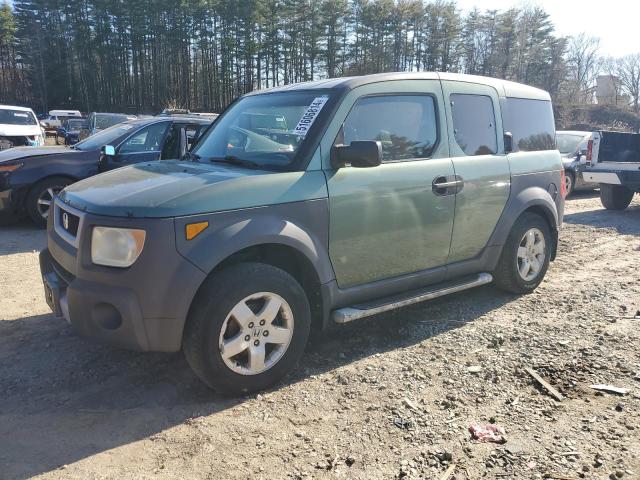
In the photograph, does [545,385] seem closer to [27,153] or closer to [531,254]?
[531,254]

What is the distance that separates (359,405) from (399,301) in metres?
1.00

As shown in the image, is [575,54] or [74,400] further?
[575,54]

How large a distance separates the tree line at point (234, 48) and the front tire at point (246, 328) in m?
57.6

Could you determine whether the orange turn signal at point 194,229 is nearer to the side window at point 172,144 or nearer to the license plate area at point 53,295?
the license plate area at point 53,295

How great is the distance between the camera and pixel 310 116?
12.3ft

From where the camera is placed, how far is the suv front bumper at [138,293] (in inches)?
116

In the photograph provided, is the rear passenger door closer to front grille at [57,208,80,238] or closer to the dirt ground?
the dirt ground

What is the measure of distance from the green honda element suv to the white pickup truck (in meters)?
6.41

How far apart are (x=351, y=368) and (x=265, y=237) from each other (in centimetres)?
116

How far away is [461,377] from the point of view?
361 cm

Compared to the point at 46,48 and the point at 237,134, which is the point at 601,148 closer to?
the point at 237,134

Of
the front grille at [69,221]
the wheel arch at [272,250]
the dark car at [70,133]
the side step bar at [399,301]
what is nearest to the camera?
the wheel arch at [272,250]

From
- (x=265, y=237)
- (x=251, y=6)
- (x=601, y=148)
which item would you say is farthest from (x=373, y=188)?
(x=251, y=6)

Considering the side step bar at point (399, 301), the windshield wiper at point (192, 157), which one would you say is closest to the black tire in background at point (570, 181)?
the side step bar at point (399, 301)
